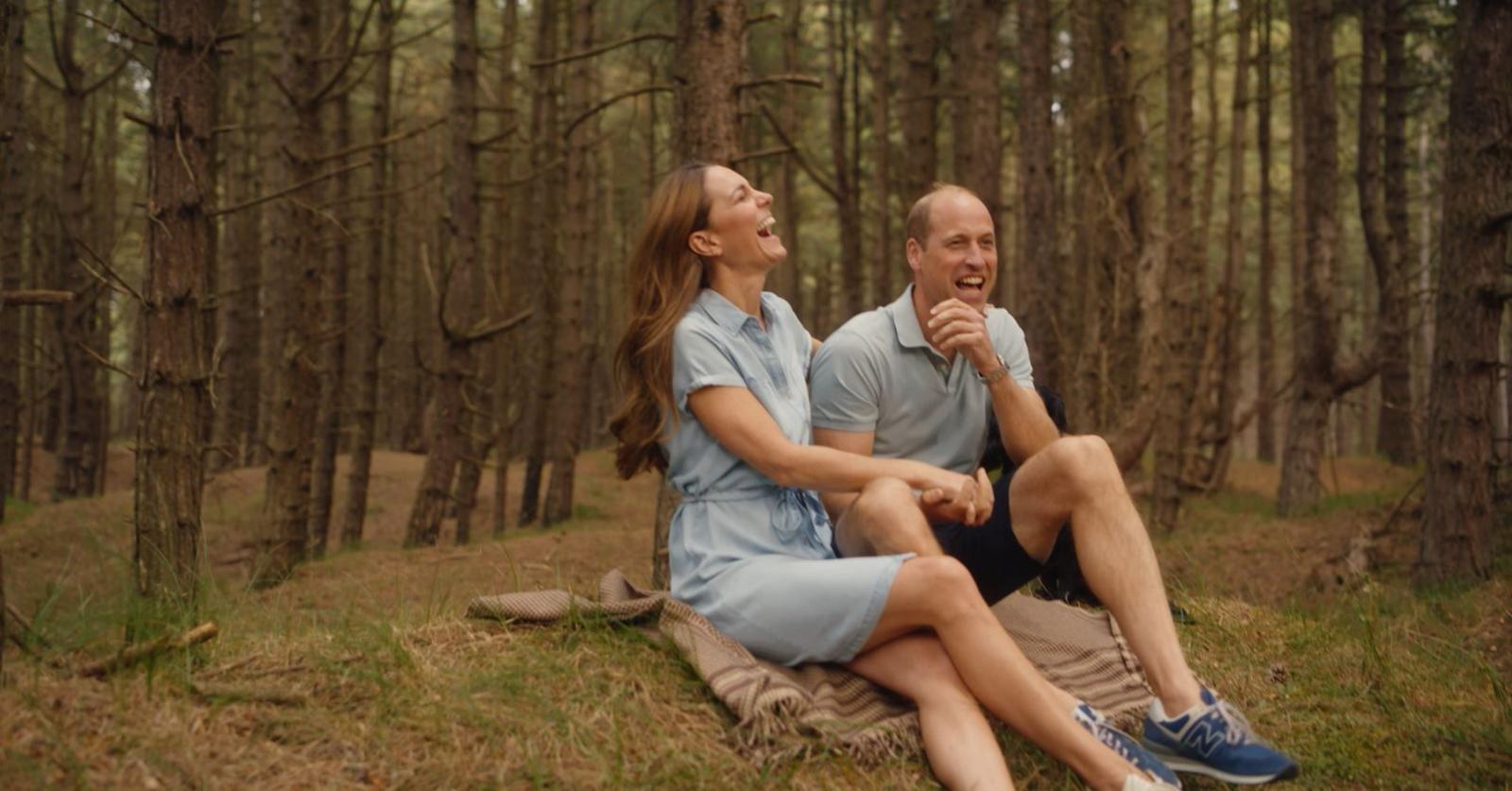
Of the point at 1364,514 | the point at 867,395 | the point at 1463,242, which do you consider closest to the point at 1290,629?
the point at 867,395

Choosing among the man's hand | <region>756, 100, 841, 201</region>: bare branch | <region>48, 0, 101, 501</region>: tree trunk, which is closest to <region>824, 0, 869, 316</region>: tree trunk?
<region>756, 100, 841, 201</region>: bare branch

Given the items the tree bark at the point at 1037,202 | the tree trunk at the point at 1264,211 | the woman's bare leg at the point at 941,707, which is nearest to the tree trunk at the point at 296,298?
the tree bark at the point at 1037,202

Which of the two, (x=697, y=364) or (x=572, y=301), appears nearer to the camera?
(x=697, y=364)

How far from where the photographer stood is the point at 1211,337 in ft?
50.6

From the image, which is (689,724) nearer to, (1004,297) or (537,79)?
(537,79)

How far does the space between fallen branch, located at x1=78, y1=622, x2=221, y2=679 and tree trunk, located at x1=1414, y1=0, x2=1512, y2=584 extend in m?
7.03

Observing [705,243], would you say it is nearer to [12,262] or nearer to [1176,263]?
[1176,263]

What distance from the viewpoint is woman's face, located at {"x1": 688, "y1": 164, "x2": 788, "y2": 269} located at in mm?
4453

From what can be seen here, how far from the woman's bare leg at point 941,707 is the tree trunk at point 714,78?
368cm

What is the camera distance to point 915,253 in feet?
16.2

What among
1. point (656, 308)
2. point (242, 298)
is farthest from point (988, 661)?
point (242, 298)

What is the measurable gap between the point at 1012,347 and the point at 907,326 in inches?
16.1

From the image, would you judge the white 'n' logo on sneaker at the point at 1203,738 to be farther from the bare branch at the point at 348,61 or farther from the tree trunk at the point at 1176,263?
the tree trunk at the point at 1176,263

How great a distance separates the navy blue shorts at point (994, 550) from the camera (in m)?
4.44
